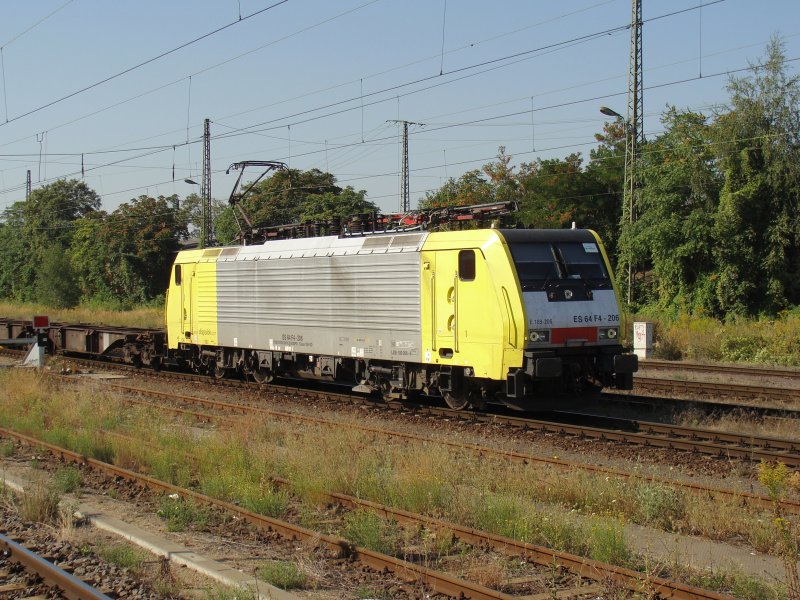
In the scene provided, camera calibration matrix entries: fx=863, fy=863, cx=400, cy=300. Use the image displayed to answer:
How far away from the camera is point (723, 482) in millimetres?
9750

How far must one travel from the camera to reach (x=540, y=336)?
41.0 feet

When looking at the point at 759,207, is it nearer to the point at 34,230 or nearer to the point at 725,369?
the point at 725,369

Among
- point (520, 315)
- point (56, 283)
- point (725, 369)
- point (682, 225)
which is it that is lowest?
point (725, 369)

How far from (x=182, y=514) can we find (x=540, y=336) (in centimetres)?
608

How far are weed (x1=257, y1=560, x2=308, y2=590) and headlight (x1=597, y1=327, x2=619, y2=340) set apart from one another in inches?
306

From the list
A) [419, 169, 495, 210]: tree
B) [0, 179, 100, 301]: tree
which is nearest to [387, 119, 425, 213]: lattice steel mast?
[419, 169, 495, 210]: tree

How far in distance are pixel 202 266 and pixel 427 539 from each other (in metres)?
14.2

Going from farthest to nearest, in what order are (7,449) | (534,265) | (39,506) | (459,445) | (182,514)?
(534,265) < (7,449) < (459,445) < (39,506) < (182,514)

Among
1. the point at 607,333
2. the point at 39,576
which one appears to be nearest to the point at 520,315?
the point at 607,333

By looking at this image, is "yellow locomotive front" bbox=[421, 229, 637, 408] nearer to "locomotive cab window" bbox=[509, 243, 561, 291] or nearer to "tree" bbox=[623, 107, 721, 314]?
"locomotive cab window" bbox=[509, 243, 561, 291]

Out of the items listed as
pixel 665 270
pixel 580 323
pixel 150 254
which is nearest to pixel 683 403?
pixel 580 323

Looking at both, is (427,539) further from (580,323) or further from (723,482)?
(580,323)

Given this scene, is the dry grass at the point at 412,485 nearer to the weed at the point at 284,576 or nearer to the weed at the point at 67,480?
the weed at the point at 67,480

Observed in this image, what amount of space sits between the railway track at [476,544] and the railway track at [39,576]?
190 cm
